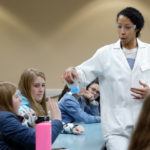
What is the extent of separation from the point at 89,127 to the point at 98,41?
2.59 metres

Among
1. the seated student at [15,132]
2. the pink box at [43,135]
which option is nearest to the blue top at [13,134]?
the seated student at [15,132]

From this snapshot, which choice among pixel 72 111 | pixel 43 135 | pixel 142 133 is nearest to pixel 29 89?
pixel 72 111

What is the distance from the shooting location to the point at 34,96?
2.91 metres

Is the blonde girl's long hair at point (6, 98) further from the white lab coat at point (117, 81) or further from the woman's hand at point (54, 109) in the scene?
the white lab coat at point (117, 81)

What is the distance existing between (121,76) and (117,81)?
50 mm

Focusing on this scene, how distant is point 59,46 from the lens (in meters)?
5.76

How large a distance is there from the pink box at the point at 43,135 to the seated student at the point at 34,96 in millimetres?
842

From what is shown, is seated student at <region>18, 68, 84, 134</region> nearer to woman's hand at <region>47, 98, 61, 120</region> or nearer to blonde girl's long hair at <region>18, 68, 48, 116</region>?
blonde girl's long hair at <region>18, 68, 48, 116</region>

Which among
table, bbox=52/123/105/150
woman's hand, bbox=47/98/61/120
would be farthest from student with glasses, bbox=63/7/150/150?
woman's hand, bbox=47/98/61/120

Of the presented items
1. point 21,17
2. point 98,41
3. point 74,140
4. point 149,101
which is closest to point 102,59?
point 74,140

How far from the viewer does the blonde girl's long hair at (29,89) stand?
2641 millimetres

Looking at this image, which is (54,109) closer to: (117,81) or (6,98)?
(6,98)

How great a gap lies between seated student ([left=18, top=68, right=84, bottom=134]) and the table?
0.09m

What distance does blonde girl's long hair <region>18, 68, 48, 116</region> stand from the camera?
104 inches
